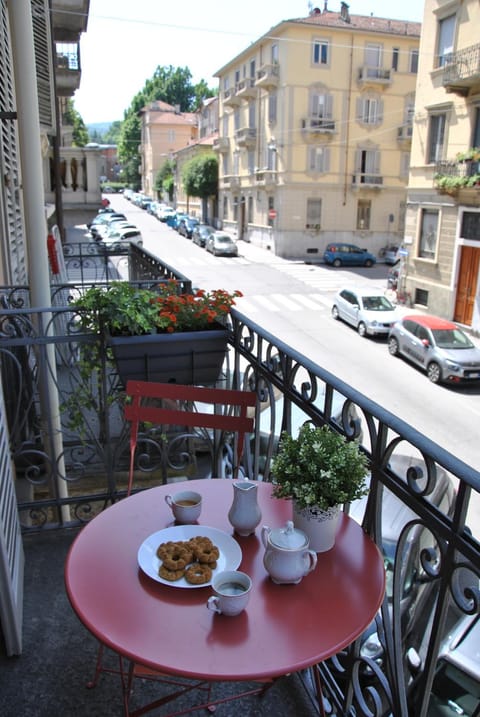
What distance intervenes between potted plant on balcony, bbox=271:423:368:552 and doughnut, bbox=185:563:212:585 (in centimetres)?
33

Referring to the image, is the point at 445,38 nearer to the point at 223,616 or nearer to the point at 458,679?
the point at 458,679

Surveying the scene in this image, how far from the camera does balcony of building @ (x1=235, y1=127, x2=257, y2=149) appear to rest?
124 ft

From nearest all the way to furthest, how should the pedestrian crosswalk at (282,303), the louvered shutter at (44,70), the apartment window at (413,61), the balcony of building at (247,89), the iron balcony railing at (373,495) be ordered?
the iron balcony railing at (373,495)
the louvered shutter at (44,70)
the pedestrian crosswalk at (282,303)
the apartment window at (413,61)
the balcony of building at (247,89)

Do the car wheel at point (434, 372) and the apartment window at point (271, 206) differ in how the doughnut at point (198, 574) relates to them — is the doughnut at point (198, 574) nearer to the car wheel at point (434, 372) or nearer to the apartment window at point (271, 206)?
the car wheel at point (434, 372)

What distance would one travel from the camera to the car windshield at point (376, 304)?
19078 mm

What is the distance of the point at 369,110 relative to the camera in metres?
35.0

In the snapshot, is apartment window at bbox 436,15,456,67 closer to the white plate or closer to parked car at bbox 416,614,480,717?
parked car at bbox 416,614,480,717

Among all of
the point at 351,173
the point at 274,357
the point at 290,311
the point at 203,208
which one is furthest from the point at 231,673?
the point at 203,208

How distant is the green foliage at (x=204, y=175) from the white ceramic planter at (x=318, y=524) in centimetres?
4785

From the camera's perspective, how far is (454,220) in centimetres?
2019

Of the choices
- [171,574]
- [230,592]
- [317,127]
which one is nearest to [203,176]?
[317,127]

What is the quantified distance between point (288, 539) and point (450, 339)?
14396 mm

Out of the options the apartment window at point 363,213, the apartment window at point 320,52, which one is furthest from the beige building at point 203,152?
the apartment window at point 320,52

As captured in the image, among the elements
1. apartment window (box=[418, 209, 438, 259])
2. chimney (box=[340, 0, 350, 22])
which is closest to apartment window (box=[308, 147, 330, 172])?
chimney (box=[340, 0, 350, 22])
